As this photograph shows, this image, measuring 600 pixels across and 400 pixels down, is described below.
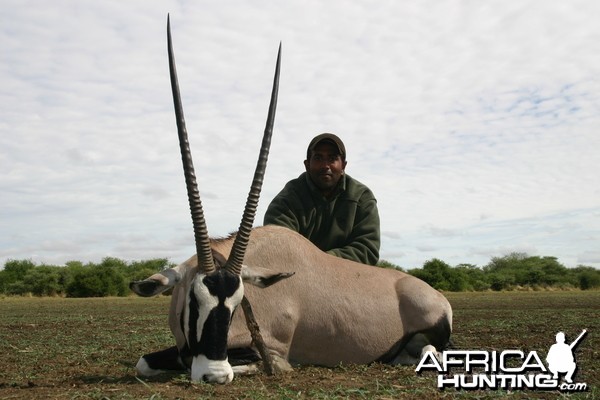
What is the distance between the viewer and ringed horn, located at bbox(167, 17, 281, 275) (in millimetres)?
5805

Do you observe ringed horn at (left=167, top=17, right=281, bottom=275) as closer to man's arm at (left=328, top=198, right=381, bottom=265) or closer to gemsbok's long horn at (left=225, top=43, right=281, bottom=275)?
gemsbok's long horn at (left=225, top=43, right=281, bottom=275)

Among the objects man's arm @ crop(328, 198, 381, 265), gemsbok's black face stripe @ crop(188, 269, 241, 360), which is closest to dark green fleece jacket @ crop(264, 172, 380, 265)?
man's arm @ crop(328, 198, 381, 265)

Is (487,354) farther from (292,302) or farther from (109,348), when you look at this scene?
(109,348)

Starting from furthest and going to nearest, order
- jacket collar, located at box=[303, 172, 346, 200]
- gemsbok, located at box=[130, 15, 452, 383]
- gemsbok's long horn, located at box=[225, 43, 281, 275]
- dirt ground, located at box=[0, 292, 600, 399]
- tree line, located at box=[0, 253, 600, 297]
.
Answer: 1. tree line, located at box=[0, 253, 600, 297]
2. jacket collar, located at box=[303, 172, 346, 200]
3. gemsbok's long horn, located at box=[225, 43, 281, 275]
4. gemsbok, located at box=[130, 15, 452, 383]
5. dirt ground, located at box=[0, 292, 600, 399]

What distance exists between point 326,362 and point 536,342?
444 centimetres

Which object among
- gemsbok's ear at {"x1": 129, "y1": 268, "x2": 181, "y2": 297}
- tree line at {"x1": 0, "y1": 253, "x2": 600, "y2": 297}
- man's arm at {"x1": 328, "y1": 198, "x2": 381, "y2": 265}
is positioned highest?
man's arm at {"x1": 328, "y1": 198, "x2": 381, "y2": 265}

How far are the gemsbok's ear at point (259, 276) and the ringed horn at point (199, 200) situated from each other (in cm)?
22

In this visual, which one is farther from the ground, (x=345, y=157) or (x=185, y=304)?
(x=345, y=157)

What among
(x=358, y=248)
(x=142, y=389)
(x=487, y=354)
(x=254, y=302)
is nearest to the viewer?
(x=142, y=389)

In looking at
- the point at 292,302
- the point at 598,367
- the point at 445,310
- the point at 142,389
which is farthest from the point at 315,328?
the point at 598,367

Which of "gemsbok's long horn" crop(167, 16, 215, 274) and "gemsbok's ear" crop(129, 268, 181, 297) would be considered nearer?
"gemsbok's ear" crop(129, 268, 181, 297)

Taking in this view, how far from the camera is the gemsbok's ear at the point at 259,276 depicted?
241 inches

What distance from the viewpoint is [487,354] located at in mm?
7984
